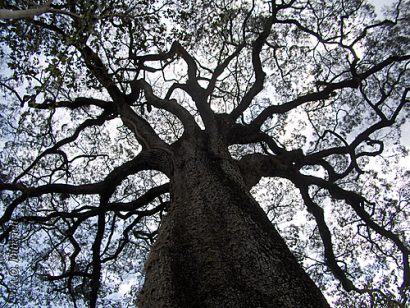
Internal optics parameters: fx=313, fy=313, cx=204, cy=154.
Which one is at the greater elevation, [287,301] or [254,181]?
[254,181]

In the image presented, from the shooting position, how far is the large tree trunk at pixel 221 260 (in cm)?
230

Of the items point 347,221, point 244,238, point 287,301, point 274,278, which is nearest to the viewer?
point 287,301

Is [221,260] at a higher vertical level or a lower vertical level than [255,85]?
lower

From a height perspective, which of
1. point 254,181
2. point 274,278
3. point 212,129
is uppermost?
point 212,129

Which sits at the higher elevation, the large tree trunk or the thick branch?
the thick branch

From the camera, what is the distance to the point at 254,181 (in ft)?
17.3

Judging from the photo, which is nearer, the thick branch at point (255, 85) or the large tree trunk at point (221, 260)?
the large tree trunk at point (221, 260)

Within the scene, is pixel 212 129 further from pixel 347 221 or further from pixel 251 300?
pixel 347 221

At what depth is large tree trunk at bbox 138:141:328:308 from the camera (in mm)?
2305

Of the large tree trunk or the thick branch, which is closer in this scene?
the large tree trunk

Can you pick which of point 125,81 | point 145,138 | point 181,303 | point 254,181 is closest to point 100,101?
point 125,81

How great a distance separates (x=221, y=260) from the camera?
2.65 m

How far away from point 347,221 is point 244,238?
24.0 ft

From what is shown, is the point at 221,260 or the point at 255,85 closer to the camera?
the point at 221,260
